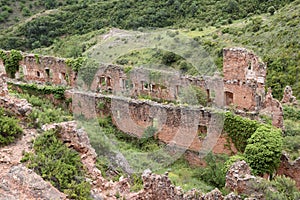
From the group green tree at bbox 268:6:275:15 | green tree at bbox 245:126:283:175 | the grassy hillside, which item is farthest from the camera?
the grassy hillside

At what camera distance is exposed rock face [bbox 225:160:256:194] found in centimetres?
1361

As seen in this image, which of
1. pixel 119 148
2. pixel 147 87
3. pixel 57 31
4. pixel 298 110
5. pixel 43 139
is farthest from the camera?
pixel 57 31

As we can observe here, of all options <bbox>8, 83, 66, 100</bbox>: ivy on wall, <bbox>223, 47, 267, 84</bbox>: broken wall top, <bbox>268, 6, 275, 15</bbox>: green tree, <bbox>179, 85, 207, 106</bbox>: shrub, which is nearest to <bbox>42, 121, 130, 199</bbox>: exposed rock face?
<bbox>179, 85, 207, 106</bbox>: shrub

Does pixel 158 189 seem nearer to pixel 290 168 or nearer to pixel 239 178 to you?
pixel 239 178

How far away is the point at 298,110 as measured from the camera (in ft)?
77.6

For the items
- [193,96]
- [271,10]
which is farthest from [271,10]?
[193,96]

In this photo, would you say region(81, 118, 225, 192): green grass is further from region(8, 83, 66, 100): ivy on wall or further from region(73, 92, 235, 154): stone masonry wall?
region(8, 83, 66, 100): ivy on wall

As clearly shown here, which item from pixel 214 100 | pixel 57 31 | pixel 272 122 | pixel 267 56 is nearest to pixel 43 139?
pixel 272 122

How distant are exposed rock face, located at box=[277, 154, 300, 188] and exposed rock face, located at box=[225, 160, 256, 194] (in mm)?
3118

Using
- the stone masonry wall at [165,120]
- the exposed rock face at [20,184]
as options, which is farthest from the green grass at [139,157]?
the exposed rock face at [20,184]

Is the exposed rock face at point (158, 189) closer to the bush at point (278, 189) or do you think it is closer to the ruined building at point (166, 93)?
the bush at point (278, 189)

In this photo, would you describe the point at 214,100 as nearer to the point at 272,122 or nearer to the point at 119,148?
the point at 272,122

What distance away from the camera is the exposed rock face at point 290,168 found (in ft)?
55.7

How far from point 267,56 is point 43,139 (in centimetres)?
2602
